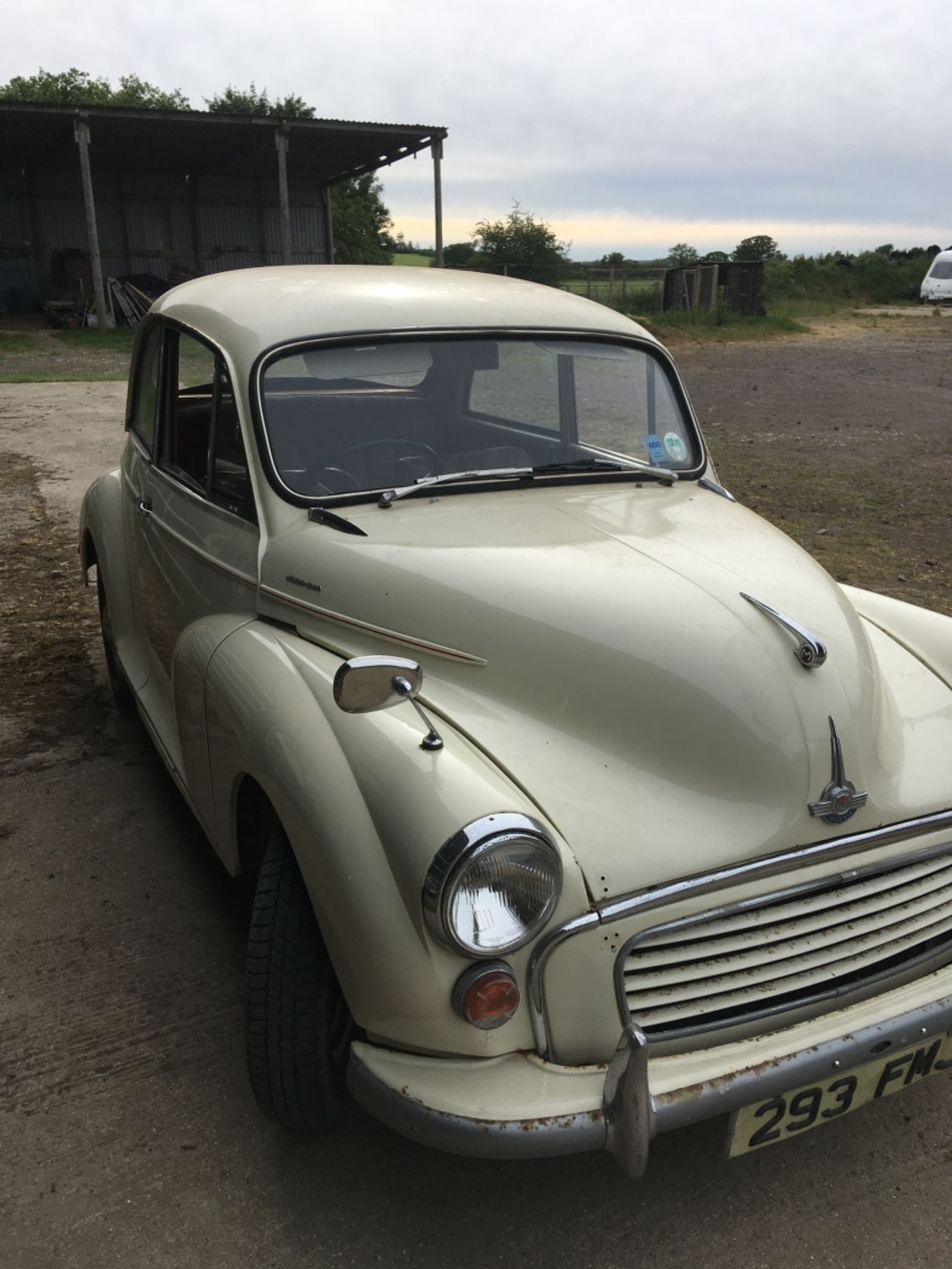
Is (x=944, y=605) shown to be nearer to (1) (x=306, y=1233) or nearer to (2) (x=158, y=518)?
(2) (x=158, y=518)

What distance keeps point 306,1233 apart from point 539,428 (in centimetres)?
221

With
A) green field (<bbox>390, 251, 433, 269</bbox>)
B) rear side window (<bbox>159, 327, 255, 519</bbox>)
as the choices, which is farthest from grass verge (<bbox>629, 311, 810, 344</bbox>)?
green field (<bbox>390, 251, 433, 269</bbox>)

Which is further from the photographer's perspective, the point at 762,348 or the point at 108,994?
the point at 762,348

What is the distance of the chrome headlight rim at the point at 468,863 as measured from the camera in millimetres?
1774

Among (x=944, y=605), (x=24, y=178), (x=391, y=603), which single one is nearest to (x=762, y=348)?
(x=944, y=605)

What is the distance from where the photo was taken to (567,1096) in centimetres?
178

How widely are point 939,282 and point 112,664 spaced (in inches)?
1392

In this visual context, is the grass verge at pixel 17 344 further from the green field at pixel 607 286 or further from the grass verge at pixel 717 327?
the green field at pixel 607 286

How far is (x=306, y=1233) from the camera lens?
2061 millimetres

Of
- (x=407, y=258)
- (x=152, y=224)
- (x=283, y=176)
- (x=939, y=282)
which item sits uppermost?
(x=407, y=258)

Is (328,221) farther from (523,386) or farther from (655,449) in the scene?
(655,449)

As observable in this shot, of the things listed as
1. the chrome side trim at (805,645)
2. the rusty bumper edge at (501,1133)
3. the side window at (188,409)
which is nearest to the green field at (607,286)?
the side window at (188,409)

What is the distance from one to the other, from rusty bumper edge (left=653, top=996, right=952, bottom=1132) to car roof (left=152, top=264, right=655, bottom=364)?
2136 millimetres

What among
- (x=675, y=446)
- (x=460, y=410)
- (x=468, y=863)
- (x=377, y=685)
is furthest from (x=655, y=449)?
(x=468, y=863)
